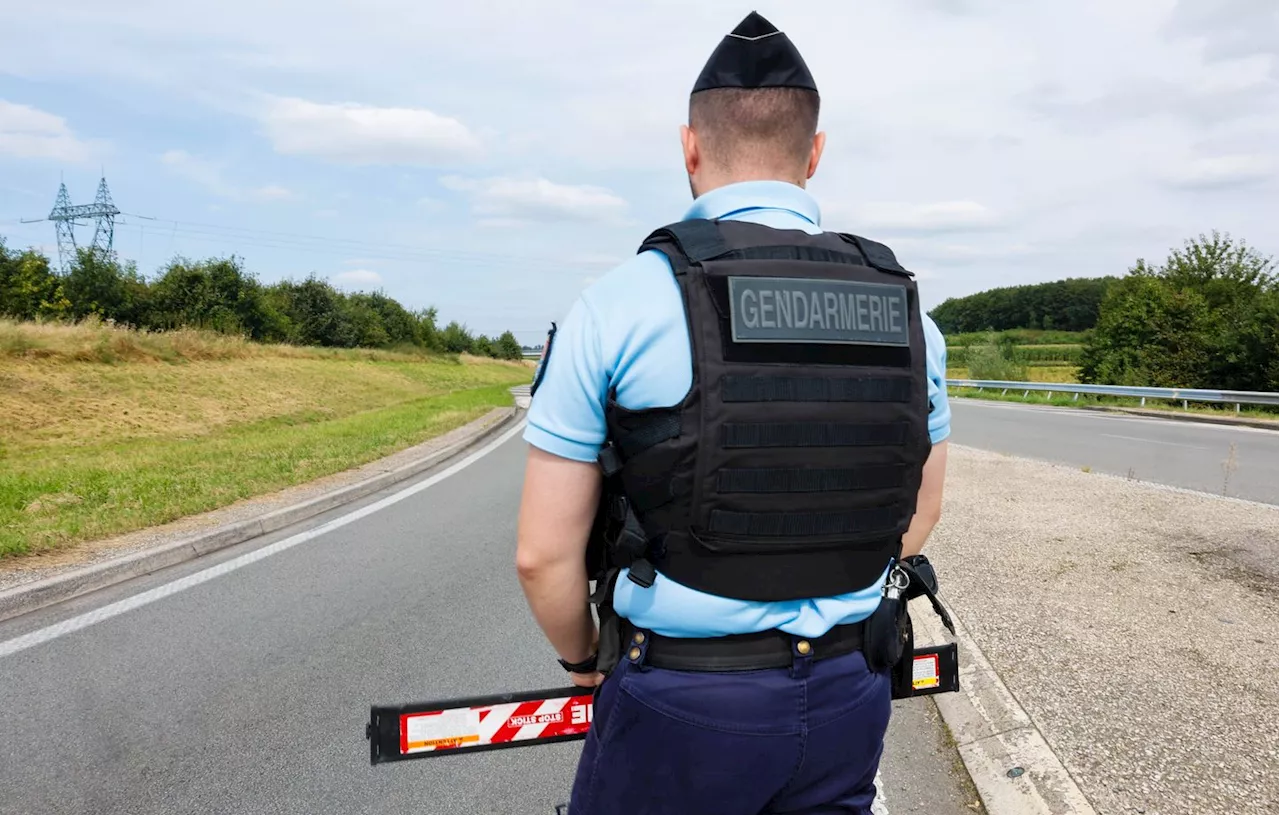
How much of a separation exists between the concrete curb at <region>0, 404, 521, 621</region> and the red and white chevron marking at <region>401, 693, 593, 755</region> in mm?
4856

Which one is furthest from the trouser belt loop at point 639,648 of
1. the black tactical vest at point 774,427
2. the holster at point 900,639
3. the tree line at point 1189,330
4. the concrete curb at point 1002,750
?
the tree line at point 1189,330

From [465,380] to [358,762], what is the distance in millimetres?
50256

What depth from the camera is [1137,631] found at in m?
5.01

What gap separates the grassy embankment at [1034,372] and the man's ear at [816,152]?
24.7 metres

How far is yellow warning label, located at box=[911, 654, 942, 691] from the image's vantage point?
82.9 inches

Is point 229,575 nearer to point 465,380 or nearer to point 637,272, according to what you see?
point 637,272

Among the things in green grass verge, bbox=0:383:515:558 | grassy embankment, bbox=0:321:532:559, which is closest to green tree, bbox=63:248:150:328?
grassy embankment, bbox=0:321:532:559

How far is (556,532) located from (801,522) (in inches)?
17.4

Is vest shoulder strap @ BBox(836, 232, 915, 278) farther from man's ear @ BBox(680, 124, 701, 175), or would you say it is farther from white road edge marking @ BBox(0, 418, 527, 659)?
white road edge marking @ BBox(0, 418, 527, 659)

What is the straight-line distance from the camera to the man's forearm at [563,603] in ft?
5.30

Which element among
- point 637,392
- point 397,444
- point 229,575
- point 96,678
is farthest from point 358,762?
point 397,444

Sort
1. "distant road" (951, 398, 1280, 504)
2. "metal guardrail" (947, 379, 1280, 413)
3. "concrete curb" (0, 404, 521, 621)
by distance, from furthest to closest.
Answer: "metal guardrail" (947, 379, 1280, 413), "distant road" (951, 398, 1280, 504), "concrete curb" (0, 404, 521, 621)

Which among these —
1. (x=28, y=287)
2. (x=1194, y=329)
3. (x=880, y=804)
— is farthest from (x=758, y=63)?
(x=28, y=287)

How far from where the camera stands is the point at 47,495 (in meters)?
9.40
